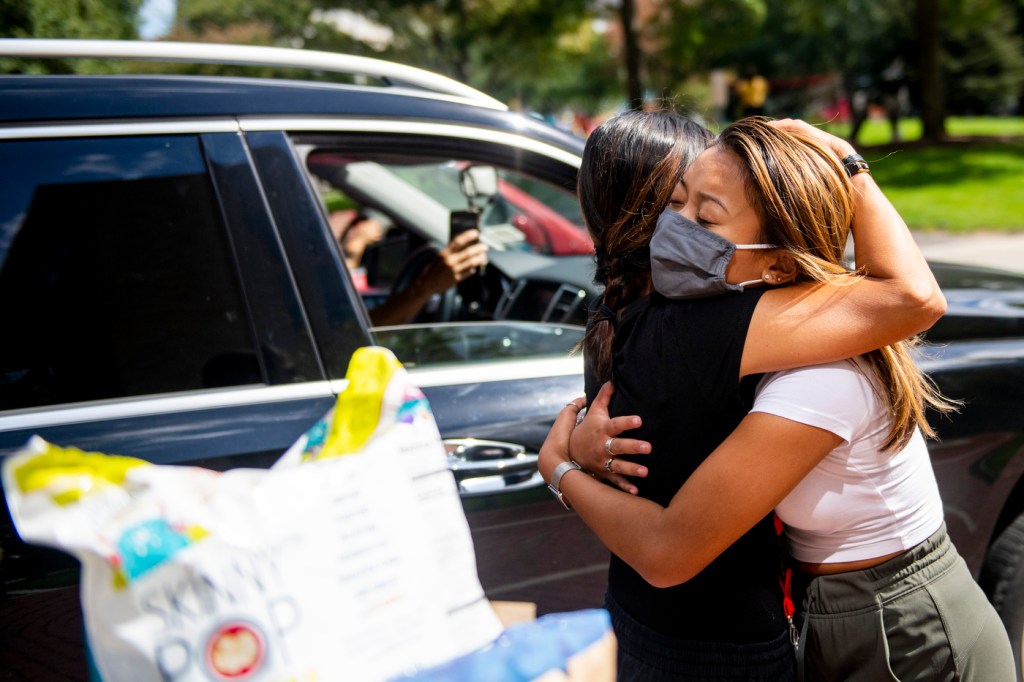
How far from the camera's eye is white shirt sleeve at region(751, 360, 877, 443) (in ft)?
4.50

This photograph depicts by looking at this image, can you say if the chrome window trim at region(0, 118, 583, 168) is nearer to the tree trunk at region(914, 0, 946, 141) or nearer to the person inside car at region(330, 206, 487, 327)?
the person inside car at region(330, 206, 487, 327)

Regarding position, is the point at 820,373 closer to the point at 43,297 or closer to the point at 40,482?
the point at 40,482

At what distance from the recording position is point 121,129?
6.40 feet

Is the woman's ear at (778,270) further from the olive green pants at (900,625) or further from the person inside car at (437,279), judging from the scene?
the person inside car at (437,279)

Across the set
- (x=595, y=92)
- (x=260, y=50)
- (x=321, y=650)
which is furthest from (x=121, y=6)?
(x=595, y=92)

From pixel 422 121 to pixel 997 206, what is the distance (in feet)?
43.4

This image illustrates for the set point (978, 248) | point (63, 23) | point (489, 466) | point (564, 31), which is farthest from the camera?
point (564, 31)

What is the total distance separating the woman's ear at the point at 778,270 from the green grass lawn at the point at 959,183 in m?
10.0

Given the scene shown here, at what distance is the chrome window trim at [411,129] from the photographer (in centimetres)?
209

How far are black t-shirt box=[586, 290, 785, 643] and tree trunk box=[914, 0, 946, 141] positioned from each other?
2035cm

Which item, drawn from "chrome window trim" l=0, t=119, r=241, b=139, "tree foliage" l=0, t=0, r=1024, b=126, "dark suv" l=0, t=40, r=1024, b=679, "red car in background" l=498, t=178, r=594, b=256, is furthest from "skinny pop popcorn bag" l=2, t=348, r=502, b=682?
"tree foliage" l=0, t=0, r=1024, b=126

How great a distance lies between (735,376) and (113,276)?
132 centimetres

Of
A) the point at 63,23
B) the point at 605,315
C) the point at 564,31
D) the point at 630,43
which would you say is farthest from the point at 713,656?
the point at 564,31

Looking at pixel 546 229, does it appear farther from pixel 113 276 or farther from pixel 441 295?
pixel 113 276
